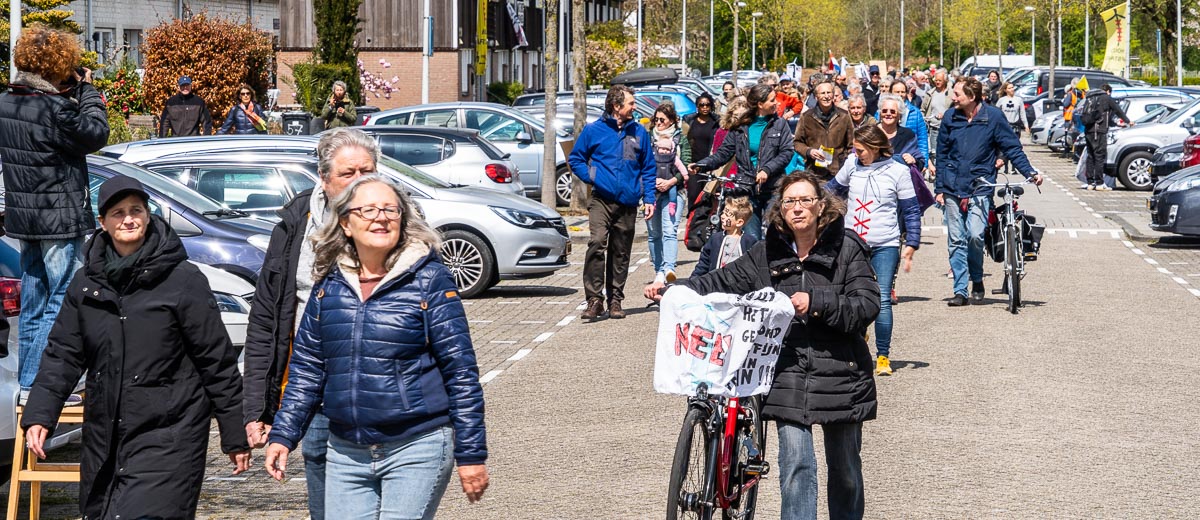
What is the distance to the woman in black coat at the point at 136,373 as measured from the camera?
216 inches

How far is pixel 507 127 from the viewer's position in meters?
25.1

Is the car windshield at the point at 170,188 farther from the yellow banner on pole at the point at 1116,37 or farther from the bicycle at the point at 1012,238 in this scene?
the yellow banner on pole at the point at 1116,37

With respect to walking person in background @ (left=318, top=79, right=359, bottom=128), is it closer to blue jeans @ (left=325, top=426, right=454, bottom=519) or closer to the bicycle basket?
the bicycle basket

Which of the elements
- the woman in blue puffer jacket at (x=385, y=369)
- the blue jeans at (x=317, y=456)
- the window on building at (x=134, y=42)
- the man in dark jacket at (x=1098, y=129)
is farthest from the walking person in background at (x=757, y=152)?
the window on building at (x=134, y=42)

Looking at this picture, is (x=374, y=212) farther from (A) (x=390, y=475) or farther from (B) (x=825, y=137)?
(B) (x=825, y=137)

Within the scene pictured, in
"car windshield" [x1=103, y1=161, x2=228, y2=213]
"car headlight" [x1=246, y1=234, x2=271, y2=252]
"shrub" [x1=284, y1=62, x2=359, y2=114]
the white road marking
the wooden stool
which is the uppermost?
"shrub" [x1=284, y1=62, x2=359, y2=114]

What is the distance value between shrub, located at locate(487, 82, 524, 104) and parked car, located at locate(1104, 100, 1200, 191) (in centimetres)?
2720

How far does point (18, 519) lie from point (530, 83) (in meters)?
58.1

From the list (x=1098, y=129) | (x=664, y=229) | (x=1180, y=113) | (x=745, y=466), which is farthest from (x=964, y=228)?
(x=1180, y=113)

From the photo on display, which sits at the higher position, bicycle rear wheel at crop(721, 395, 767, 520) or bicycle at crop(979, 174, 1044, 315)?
bicycle at crop(979, 174, 1044, 315)

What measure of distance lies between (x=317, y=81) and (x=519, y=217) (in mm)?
23451

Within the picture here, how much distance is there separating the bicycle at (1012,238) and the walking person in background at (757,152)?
1840 mm

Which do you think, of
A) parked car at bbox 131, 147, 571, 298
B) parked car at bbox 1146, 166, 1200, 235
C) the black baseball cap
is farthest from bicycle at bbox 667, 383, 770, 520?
parked car at bbox 1146, 166, 1200, 235

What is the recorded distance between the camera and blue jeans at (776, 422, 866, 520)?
6.19 m
